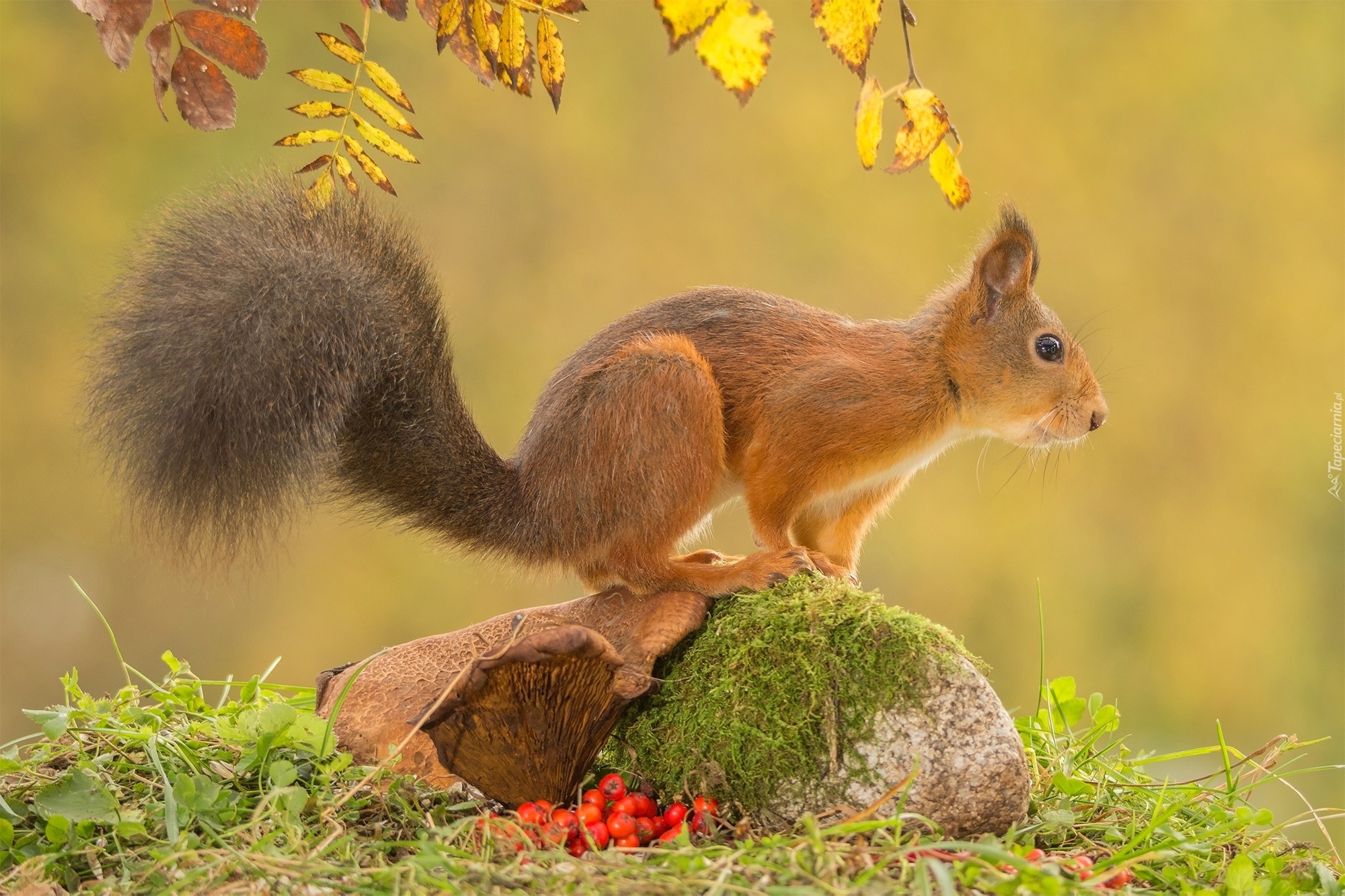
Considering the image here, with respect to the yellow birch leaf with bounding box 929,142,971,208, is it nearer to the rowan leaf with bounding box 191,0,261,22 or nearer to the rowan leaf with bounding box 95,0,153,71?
the rowan leaf with bounding box 191,0,261,22

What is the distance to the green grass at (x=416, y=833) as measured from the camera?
1.25 metres

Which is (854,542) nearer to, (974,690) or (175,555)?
(974,690)

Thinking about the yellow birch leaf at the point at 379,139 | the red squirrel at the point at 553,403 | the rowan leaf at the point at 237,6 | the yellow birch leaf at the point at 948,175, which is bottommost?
the red squirrel at the point at 553,403

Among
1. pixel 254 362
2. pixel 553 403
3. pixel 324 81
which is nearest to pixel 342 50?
pixel 324 81

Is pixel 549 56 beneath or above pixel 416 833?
above

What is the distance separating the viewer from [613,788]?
5.08ft

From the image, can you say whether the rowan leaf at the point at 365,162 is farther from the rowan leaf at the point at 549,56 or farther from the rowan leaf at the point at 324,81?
the rowan leaf at the point at 549,56

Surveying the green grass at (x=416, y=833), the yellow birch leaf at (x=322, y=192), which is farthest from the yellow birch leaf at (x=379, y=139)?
the green grass at (x=416, y=833)

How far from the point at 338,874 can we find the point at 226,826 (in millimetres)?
249

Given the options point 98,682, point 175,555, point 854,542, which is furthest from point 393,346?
point 98,682

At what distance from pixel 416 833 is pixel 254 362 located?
0.64 metres

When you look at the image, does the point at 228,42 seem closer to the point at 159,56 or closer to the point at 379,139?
the point at 159,56

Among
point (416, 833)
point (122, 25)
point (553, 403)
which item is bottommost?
point (416, 833)

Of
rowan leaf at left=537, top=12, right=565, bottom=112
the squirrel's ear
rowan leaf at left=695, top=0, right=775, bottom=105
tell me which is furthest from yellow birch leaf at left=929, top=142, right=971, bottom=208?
the squirrel's ear
